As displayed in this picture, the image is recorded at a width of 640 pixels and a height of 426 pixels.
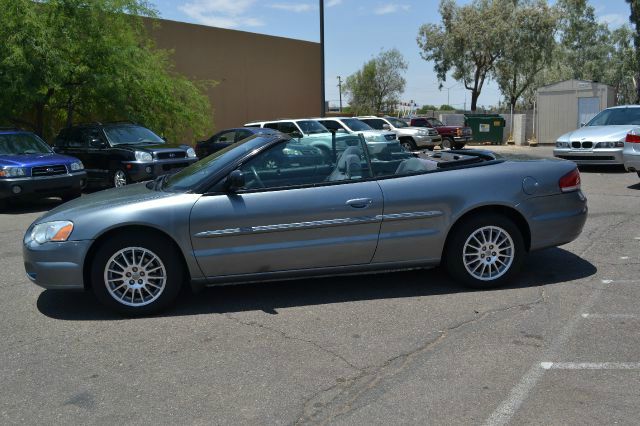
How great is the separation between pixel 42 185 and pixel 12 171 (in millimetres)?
564

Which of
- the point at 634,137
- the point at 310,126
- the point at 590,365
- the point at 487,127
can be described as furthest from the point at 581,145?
the point at 487,127

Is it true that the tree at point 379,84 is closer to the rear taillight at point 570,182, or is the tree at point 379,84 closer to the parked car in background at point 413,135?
the parked car in background at point 413,135

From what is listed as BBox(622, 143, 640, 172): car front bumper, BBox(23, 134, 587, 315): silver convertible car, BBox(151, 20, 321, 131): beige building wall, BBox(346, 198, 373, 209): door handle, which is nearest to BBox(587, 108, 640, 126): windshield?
BBox(622, 143, 640, 172): car front bumper

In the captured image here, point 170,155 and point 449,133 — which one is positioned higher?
point 449,133

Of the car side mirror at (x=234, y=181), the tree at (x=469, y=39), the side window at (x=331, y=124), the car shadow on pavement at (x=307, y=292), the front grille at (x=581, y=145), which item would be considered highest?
the tree at (x=469, y=39)

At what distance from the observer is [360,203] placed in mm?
5023

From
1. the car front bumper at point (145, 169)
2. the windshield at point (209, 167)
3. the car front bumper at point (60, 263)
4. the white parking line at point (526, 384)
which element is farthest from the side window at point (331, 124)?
the white parking line at point (526, 384)

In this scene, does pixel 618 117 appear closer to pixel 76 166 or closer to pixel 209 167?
pixel 76 166

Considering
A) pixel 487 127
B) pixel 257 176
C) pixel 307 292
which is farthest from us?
pixel 487 127

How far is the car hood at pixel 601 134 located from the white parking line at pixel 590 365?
36.9 feet

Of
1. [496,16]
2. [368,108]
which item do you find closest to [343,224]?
[496,16]

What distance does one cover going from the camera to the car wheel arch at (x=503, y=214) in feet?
17.3

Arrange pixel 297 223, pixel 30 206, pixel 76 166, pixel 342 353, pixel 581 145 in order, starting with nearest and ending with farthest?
pixel 342 353
pixel 297 223
pixel 76 166
pixel 30 206
pixel 581 145

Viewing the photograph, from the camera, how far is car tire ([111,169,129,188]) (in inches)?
503
